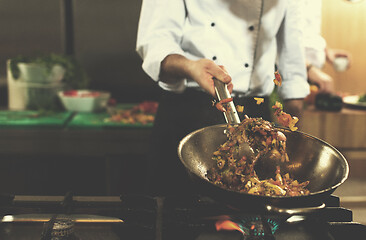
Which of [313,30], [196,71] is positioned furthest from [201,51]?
[313,30]

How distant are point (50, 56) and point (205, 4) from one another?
51.6 inches

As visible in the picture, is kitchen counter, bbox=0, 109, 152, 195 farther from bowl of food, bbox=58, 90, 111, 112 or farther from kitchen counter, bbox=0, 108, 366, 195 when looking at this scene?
bowl of food, bbox=58, 90, 111, 112

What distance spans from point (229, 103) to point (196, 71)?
194 mm

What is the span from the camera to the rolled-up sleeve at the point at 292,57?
5.68ft

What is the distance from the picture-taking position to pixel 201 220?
1062mm

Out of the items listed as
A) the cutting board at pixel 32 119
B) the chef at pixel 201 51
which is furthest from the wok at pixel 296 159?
the cutting board at pixel 32 119

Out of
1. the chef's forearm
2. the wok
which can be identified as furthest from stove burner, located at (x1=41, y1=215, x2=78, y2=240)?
the chef's forearm

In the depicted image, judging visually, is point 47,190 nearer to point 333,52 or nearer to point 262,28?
point 262,28

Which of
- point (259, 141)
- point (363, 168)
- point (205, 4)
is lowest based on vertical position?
point (363, 168)

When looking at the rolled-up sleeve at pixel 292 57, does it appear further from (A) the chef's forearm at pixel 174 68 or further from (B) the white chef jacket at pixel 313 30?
(A) the chef's forearm at pixel 174 68

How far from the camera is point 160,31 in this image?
150 cm

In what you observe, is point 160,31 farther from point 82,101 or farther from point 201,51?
point 82,101

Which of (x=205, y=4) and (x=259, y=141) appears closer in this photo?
(x=259, y=141)

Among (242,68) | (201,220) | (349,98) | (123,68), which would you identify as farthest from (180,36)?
(349,98)
